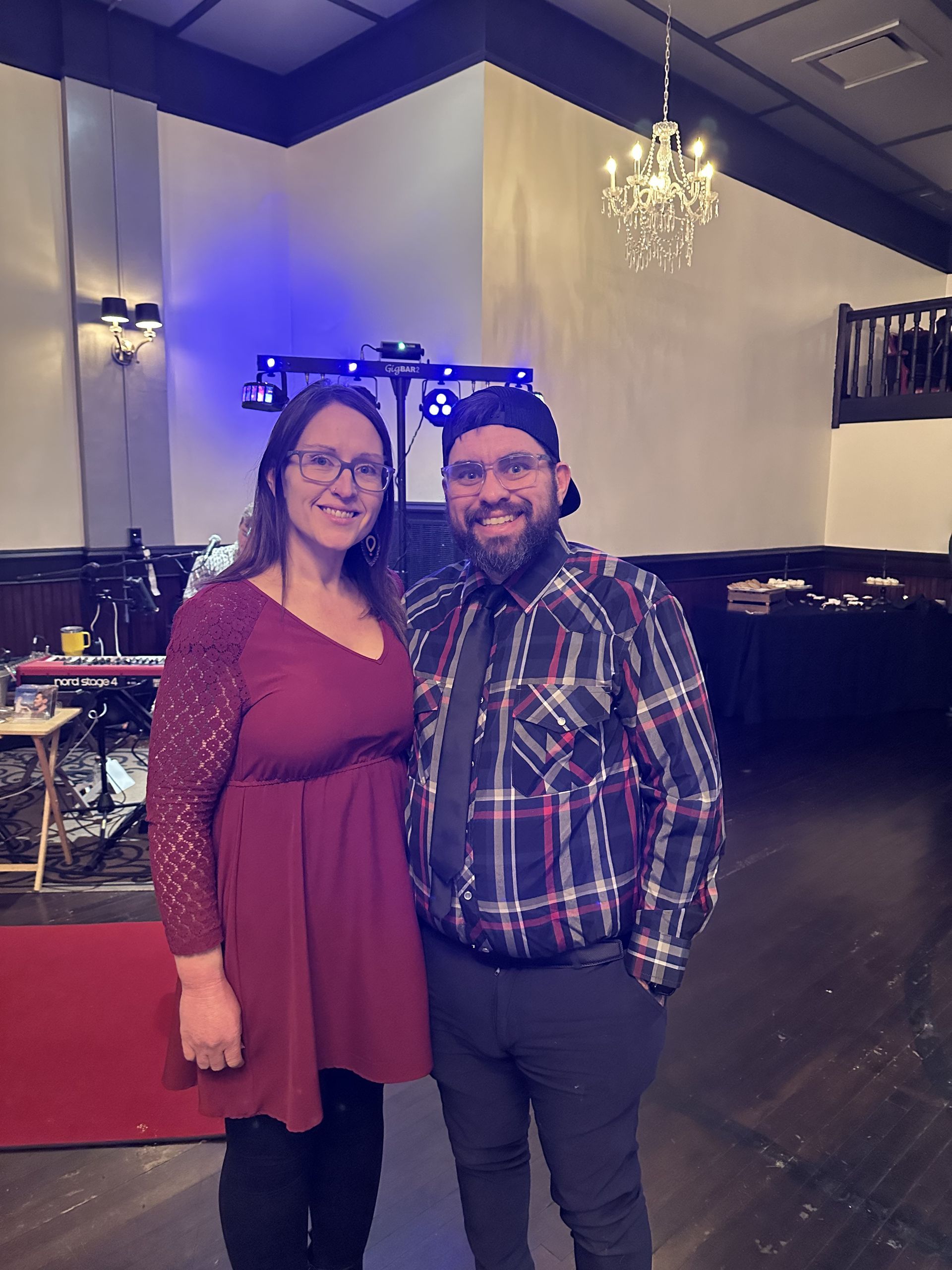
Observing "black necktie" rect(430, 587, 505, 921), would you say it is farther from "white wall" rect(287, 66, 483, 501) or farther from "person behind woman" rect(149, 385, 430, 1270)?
"white wall" rect(287, 66, 483, 501)

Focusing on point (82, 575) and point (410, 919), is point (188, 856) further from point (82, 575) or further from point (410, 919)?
point (82, 575)

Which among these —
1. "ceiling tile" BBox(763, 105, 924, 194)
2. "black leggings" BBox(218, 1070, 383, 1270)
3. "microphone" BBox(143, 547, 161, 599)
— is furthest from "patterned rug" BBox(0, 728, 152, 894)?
"ceiling tile" BBox(763, 105, 924, 194)

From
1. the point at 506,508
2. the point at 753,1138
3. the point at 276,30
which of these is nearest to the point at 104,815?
the point at 753,1138

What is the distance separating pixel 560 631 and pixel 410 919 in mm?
506

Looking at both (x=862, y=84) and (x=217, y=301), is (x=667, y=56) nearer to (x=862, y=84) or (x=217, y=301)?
(x=862, y=84)

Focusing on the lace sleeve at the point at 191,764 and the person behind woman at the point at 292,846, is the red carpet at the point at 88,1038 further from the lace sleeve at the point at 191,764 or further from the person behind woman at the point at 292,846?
the lace sleeve at the point at 191,764

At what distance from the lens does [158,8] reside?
512cm

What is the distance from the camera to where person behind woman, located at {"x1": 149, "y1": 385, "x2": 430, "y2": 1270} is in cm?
126

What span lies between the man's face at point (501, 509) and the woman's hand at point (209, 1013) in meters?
0.71

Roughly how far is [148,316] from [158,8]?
1771mm

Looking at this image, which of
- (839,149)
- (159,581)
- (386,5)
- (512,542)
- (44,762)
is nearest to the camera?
(512,542)

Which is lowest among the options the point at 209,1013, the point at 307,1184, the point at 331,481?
the point at 307,1184

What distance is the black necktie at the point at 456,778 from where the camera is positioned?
1.30 m

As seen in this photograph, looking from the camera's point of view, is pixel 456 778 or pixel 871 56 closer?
pixel 456 778
